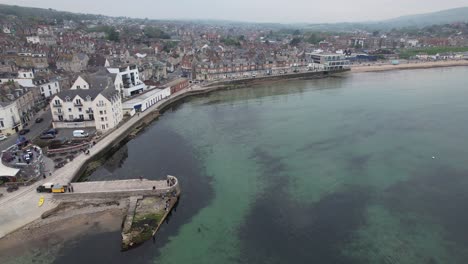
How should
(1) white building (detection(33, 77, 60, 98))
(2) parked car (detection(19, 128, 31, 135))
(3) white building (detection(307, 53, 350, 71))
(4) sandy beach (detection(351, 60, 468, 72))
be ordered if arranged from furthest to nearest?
(4) sandy beach (detection(351, 60, 468, 72)), (3) white building (detection(307, 53, 350, 71)), (1) white building (detection(33, 77, 60, 98)), (2) parked car (detection(19, 128, 31, 135))

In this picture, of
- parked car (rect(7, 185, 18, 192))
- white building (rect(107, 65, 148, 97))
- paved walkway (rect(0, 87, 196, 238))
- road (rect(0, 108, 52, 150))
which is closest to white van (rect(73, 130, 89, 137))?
road (rect(0, 108, 52, 150))

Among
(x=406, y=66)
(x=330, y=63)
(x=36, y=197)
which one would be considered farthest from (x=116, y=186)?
(x=406, y=66)

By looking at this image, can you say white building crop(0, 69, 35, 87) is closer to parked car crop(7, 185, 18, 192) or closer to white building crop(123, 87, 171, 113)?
white building crop(123, 87, 171, 113)

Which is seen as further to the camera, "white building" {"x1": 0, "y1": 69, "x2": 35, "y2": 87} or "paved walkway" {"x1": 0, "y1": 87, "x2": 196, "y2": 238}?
"white building" {"x1": 0, "y1": 69, "x2": 35, "y2": 87}

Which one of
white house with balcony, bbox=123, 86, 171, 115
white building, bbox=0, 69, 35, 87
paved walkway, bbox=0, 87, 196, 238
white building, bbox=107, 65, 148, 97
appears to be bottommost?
paved walkway, bbox=0, 87, 196, 238

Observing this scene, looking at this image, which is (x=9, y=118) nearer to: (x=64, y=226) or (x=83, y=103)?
(x=83, y=103)

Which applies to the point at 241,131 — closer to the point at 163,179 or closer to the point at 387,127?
the point at 163,179

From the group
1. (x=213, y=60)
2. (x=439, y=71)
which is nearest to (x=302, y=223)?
(x=213, y=60)
